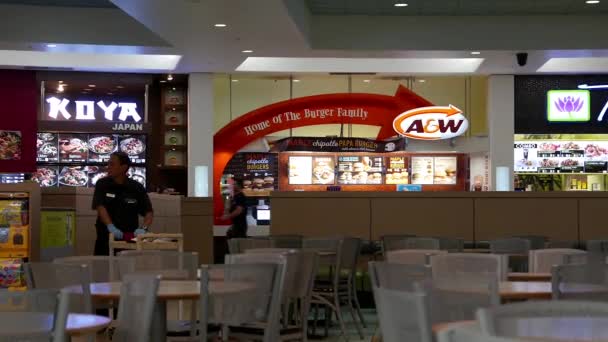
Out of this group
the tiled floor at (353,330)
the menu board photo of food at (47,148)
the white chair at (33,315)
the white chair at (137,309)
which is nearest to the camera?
the white chair at (33,315)

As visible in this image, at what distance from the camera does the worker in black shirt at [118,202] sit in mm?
9711

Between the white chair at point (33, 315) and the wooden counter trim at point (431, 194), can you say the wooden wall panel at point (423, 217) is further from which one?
the white chair at point (33, 315)

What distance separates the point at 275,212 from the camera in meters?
12.2

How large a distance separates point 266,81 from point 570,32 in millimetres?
5973

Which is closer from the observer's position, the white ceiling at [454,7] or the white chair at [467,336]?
the white chair at [467,336]

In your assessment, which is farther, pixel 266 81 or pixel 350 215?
pixel 266 81

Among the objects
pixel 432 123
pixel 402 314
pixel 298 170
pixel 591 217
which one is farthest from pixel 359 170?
pixel 402 314

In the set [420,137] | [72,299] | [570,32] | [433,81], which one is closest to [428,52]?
[570,32]

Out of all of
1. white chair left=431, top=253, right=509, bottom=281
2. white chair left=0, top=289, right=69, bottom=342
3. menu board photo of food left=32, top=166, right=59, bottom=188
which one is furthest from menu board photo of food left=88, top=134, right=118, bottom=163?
white chair left=0, top=289, right=69, bottom=342

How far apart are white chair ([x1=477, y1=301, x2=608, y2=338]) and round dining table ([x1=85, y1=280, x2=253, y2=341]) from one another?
2879 millimetres

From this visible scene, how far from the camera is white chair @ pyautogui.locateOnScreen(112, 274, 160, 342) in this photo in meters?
4.94

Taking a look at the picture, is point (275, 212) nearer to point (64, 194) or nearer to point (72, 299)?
point (64, 194)

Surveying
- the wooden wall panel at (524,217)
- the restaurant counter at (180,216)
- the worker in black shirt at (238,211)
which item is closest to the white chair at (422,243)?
the wooden wall panel at (524,217)

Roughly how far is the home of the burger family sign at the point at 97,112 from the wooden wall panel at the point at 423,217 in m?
6.11
